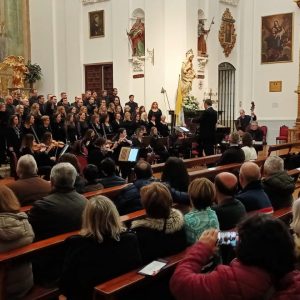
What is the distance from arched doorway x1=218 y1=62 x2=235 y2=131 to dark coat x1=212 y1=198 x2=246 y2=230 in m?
14.4

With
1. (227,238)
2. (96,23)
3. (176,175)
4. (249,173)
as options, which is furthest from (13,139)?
(96,23)

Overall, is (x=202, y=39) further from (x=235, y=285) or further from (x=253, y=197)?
(x=235, y=285)

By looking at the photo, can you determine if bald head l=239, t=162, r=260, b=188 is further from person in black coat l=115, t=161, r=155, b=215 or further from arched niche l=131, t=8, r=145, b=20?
arched niche l=131, t=8, r=145, b=20

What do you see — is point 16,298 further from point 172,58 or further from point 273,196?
point 172,58

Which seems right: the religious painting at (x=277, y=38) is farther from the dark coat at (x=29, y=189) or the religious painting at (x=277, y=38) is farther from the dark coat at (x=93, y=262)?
the dark coat at (x=93, y=262)

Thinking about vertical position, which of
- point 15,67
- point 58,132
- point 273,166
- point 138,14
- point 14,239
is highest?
point 138,14

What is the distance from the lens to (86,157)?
355 inches

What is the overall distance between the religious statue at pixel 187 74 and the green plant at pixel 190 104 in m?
0.19

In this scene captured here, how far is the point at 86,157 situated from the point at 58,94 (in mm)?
9081

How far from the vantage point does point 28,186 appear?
4512 mm

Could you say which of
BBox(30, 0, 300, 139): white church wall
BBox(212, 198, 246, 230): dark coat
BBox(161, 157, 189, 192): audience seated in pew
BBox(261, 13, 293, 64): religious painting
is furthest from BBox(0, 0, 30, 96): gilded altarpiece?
BBox(212, 198, 246, 230): dark coat

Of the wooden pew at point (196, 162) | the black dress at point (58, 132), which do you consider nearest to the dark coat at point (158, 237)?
the wooden pew at point (196, 162)

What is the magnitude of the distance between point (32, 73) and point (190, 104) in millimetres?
6131

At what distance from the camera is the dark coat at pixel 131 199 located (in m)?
4.45
